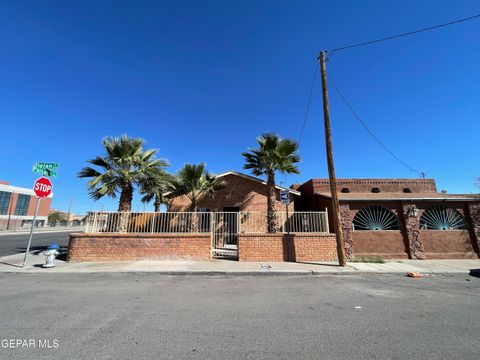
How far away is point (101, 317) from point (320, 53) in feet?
41.6

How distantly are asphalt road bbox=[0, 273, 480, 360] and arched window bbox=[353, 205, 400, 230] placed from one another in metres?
5.59

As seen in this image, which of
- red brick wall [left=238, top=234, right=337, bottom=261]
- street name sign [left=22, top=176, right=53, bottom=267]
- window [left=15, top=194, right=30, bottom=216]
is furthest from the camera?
window [left=15, top=194, right=30, bottom=216]

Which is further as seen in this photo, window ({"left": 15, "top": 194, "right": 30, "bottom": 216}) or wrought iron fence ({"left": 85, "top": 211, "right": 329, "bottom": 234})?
window ({"left": 15, "top": 194, "right": 30, "bottom": 216})

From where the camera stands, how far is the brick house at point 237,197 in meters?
16.0

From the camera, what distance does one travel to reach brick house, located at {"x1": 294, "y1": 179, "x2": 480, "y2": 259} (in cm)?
1219

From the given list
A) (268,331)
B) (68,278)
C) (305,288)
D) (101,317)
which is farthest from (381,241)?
(68,278)

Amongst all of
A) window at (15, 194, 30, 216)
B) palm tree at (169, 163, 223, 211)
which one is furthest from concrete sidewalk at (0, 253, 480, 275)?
window at (15, 194, 30, 216)

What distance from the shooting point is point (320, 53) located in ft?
36.3

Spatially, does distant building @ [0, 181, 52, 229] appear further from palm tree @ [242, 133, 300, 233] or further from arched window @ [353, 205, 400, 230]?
arched window @ [353, 205, 400, 230]

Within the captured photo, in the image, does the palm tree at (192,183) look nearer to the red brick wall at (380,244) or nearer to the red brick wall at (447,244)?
the red brick wall at (380,244)

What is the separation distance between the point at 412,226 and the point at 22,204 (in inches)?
3204

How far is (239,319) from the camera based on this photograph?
4211mm

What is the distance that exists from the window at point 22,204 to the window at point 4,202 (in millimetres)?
3309

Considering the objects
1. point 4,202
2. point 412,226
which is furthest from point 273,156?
point 4,202
